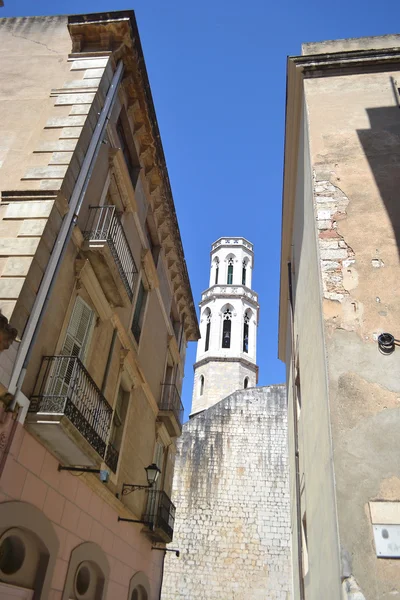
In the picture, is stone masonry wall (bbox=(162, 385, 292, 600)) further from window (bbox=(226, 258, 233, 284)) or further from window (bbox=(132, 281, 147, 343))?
window (bbox=(226, 258, 233, 284))

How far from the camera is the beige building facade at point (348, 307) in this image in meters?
3.97

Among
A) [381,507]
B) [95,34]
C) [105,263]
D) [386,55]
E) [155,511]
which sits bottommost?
[381,507]

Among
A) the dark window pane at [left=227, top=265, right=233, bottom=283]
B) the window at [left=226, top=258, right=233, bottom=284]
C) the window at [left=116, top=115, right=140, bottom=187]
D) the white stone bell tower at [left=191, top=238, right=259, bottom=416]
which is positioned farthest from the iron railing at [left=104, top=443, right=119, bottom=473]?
the dark window pane at [left=227, top=265, right=233, bottom=283]

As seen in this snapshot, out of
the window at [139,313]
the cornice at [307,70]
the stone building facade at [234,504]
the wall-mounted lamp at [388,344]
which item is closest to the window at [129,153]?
the window at [139,313]

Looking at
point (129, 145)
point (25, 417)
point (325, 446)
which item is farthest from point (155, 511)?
point (129, 145)

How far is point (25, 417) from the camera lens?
5594 mm

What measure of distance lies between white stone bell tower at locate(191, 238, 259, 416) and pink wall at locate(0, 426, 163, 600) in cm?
2652

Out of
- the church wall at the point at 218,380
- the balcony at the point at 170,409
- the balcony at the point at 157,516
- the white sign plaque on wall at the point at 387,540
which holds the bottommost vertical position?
the white sign plaque on wall at the point at 387,540

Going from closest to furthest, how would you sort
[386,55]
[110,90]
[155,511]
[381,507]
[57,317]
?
1. [381,507]
2. [57,317]
3. [386,55]
4. [110,90]
5. [155,511]

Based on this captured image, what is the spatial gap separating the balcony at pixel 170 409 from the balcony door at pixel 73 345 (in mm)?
4553

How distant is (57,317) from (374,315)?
4.21 metres

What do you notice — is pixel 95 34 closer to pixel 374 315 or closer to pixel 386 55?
pixel 386 55

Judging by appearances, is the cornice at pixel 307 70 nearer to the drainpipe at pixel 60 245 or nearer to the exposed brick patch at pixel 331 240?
the exposed brick patch at pixel 331 240

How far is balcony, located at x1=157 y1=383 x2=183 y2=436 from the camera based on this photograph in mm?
11445
